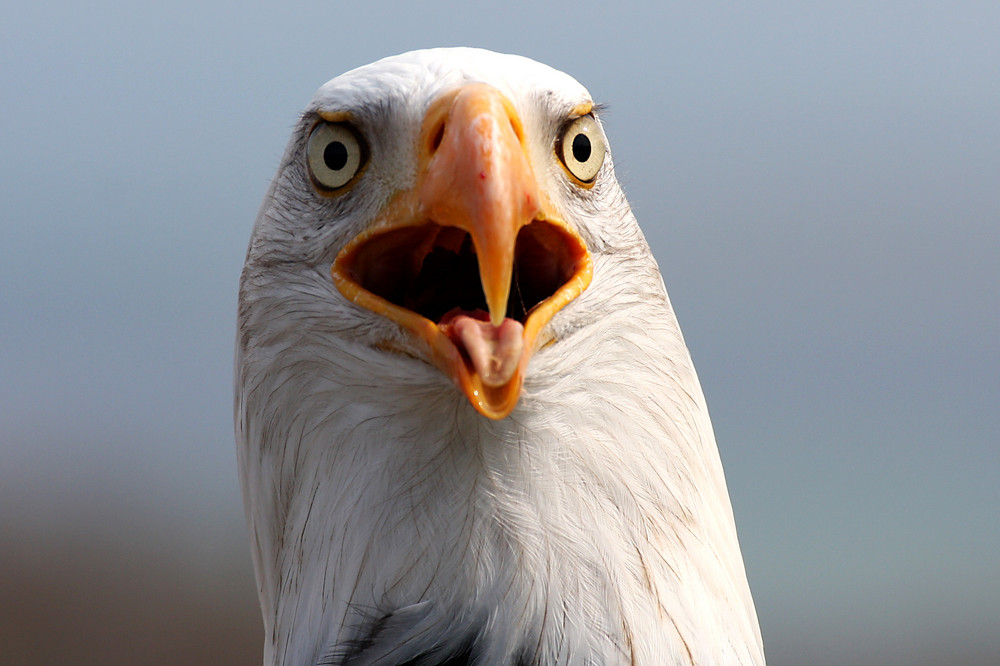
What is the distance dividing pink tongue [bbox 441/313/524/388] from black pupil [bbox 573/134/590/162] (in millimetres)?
588

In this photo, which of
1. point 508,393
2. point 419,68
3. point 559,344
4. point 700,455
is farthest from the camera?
point 700,455

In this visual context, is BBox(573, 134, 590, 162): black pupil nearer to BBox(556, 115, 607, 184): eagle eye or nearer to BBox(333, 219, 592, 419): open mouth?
BBox(556, 115, 607, 184): eagle eye

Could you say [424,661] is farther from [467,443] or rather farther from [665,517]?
[665,517]

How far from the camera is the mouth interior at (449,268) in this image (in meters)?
1.77

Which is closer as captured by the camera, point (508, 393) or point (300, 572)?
point (508, 393)

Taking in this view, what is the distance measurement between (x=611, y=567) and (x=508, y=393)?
53 cm

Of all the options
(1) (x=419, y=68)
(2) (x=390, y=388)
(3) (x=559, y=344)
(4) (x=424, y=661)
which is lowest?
(4) (x=424, y=661)

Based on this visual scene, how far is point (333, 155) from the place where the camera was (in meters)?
1.92

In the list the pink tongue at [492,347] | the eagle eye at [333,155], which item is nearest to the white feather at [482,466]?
the eagle eye at [333,155]

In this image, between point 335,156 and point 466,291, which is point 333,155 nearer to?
point 335,156

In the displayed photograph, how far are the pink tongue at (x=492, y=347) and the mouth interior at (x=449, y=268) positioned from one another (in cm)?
16

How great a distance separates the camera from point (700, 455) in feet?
6.66

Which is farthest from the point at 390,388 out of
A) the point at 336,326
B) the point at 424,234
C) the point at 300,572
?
the point at 300,572

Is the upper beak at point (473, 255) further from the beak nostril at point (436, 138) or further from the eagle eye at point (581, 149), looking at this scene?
the eagle eye at point (581, 149)
